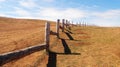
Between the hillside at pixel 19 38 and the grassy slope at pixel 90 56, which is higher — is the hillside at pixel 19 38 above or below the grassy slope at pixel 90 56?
above

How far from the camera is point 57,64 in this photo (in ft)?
38.0

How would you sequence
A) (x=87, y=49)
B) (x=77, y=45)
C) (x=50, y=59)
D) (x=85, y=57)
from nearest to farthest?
(x=50, y=59) → (x=85, y=57) → (x=87, y=49) → (x=77, y=45)

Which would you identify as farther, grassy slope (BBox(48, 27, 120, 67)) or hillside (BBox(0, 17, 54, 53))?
hillside (BBox(0, 17, 54, 53))

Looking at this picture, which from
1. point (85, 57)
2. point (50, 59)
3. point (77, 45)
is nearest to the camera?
point (50, 59)

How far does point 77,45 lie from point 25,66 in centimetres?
641

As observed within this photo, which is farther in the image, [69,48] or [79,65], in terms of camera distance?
[69,48]

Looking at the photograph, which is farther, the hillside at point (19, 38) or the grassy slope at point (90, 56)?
the hillside at point (19, 38)

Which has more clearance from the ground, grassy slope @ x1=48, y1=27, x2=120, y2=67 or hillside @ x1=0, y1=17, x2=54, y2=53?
hillside @ x1=0, y1=17, x2=54, y2=53

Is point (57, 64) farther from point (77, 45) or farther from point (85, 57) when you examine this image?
point (77, 45)

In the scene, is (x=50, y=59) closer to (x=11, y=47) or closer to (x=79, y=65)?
(x=79, y=65)

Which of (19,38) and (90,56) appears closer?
(90,56)

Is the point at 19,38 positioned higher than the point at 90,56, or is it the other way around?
the point at 19,38

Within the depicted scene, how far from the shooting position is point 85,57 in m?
13.0

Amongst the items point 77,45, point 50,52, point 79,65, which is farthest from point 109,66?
point 77,45
